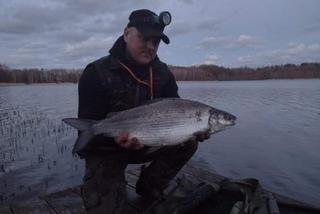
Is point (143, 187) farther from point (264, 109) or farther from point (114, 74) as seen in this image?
point (264, 109)

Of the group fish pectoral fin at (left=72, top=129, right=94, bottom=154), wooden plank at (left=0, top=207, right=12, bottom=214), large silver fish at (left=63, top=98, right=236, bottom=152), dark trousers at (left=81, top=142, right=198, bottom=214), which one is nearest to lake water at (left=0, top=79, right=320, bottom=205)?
wooden plank at (left=0, top=207, right=12, bottom=214)

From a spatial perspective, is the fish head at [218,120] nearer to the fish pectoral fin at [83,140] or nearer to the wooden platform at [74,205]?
the wooden platform at [74,205]

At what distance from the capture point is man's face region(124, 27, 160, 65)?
435 centimetres

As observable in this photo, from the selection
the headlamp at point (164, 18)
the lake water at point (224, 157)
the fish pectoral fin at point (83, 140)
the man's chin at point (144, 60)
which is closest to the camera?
the fish pectoral fin at point (83, 140)

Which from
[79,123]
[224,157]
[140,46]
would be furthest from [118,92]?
[224,157]

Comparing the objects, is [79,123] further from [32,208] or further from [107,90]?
[32,208]

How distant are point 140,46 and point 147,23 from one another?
0.29 meters

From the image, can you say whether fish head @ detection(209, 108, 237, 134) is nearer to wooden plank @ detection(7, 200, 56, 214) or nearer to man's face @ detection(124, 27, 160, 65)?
man's face @ detection(124, 27, 160, 65)

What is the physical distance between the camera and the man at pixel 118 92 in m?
4.14

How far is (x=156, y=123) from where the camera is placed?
3.86 meters

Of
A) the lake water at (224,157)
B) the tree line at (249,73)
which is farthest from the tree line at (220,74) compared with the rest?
the lake water at (224,157)

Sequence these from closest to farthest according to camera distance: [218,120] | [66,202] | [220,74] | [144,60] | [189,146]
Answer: [218,120] < [144,60] < [189,146] < [66,202] < [220,74]

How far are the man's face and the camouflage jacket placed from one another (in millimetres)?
116

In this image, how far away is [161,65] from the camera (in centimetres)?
476
